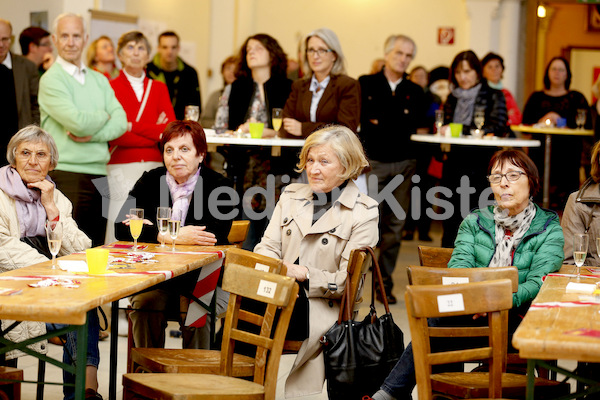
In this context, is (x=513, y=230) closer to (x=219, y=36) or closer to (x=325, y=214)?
(x=325, y=214)

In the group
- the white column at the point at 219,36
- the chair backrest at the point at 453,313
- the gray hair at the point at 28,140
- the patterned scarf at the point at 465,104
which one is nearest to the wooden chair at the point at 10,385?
the gray hair at the point at 28,140

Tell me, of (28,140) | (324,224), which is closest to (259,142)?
(324,224)

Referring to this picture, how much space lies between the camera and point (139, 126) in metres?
5.50

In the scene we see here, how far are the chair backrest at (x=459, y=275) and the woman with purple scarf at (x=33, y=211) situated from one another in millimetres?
1417

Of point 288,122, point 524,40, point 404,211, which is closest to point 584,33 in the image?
point 524,40

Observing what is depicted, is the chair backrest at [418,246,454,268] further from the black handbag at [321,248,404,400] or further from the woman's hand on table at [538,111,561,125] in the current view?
the woman's hand on table at [538,111,561,125]

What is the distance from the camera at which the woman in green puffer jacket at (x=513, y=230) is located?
11.9 ft

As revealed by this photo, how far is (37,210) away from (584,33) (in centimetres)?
1008

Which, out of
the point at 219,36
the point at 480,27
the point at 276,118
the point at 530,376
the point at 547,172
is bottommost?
the point at 530,376

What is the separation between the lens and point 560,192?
28.9 feet

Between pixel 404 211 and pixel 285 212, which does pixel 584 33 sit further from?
pixel 285 212

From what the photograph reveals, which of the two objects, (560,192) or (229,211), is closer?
(229,211)

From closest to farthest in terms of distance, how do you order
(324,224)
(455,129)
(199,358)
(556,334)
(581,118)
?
(556,334)
(199,358)
(324,224)
(455,129)
(581,118)

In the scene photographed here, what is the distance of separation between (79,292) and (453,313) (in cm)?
121
